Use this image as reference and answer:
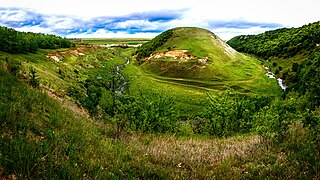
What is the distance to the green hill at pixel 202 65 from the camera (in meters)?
102

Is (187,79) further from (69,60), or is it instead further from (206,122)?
(206,122)

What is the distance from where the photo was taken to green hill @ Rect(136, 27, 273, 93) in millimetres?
102312

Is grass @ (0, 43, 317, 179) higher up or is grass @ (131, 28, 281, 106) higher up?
grass @ (0, 43, 317, 179)

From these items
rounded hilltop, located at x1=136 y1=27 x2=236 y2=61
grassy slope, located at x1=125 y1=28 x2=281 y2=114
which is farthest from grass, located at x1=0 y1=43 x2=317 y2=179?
rounded hilltop, located at x1=136 y1=27 x2=236 y2=61

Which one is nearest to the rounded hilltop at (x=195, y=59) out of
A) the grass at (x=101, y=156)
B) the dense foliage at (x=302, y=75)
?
the dense foliage at (x=302, y=75)

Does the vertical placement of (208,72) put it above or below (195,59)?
below

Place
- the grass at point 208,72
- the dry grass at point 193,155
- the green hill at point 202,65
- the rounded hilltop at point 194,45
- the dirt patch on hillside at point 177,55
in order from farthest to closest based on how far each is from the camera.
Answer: the rounded hilltop at point 194,45
the dirt patch on hillside at point 177,55
the green hill at point 202,65
the grass at point 208,72
the dry grass at point 193,155

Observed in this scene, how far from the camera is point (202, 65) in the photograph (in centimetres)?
11888

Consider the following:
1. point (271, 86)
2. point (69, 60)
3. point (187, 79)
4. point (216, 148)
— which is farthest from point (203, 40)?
point (216, 148)

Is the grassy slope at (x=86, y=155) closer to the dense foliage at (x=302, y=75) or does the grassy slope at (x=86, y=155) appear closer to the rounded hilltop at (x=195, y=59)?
the dense foliage at (x=302, y=75)

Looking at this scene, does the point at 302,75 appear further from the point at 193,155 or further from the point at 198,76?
the point at 193,155

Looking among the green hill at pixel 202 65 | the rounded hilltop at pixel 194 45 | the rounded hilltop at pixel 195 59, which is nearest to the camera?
the green hill at pixel 202 65

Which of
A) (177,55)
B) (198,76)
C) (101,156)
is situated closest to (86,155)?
(101,156)

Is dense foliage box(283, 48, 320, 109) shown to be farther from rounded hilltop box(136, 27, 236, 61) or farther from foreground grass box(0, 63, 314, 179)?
foreground grass box(0, 63, 314, 179)
